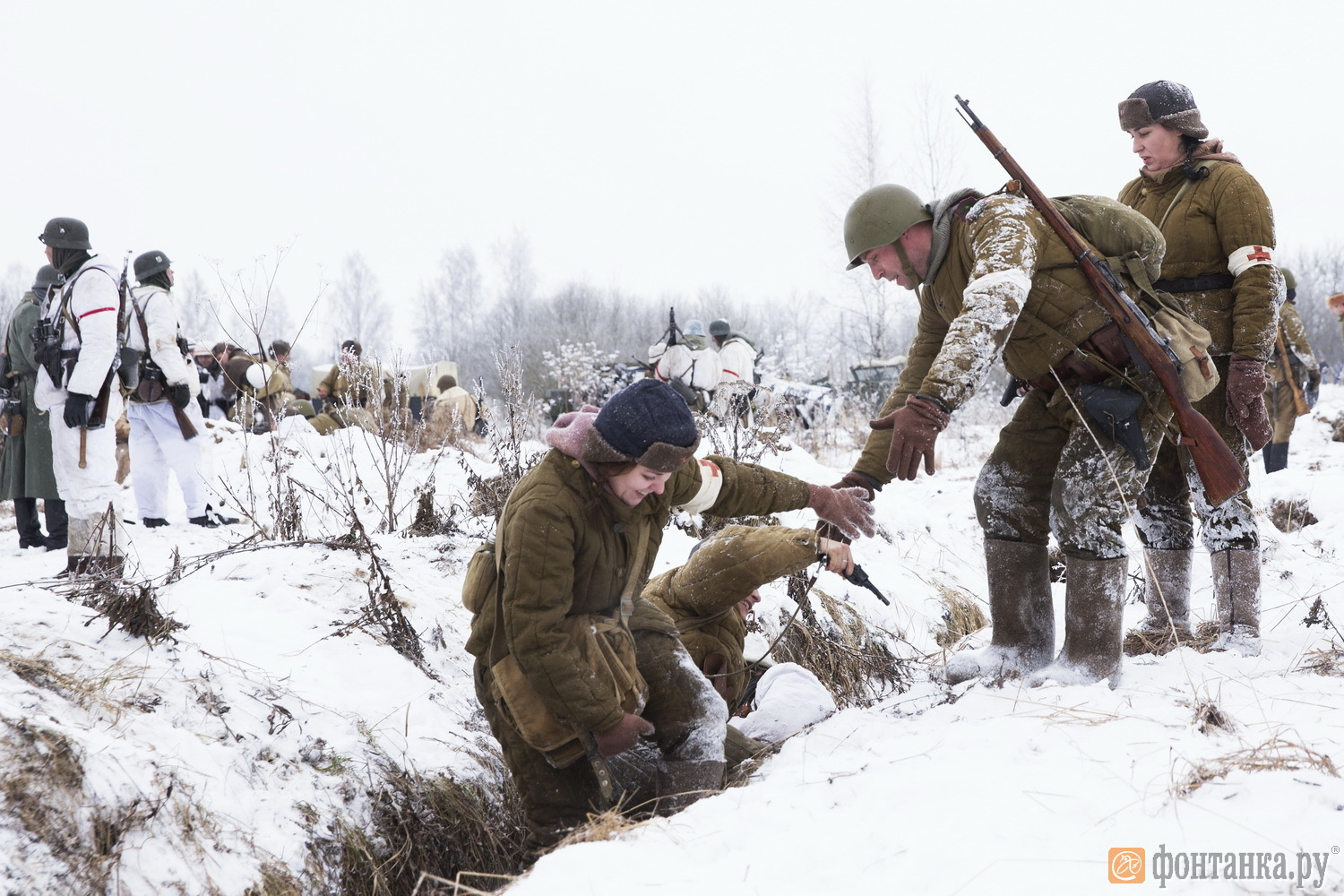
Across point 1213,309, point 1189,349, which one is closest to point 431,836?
point 1189,349

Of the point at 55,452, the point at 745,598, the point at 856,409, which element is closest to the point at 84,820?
the point at 745,598

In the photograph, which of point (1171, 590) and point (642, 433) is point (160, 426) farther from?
point (1171, 590)

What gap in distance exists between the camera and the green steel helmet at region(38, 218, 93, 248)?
4.61 meters

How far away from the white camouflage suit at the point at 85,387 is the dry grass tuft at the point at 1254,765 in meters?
4.81

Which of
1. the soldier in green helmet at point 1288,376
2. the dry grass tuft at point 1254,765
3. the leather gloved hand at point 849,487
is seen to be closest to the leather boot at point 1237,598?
the leather gloved hand at point 849,487

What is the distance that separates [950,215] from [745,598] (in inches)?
61.3

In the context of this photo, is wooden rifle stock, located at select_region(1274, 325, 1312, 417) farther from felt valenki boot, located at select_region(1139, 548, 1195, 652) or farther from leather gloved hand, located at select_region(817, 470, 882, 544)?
leather gloved hand, located at select_region(817, 470, 882, 544)

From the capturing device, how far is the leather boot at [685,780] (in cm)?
268

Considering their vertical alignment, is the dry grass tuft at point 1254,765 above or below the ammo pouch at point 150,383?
below

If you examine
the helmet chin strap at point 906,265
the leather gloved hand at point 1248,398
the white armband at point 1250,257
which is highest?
the helmet chin strap at point 906,265

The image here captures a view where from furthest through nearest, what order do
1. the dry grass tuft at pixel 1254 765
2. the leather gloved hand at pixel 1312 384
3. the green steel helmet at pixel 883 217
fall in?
the leather gloved hand at pixel 1312 384
the green steel helmet at pixel 883 217
the dry grass tuft at pixel 1254 765

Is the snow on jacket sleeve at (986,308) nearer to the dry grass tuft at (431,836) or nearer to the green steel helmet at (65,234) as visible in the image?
the dry grass tuft at (431,836)

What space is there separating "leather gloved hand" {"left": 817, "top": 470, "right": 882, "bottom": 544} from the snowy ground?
1.93 ft

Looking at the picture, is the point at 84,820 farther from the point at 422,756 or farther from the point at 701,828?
the point at 701,828
